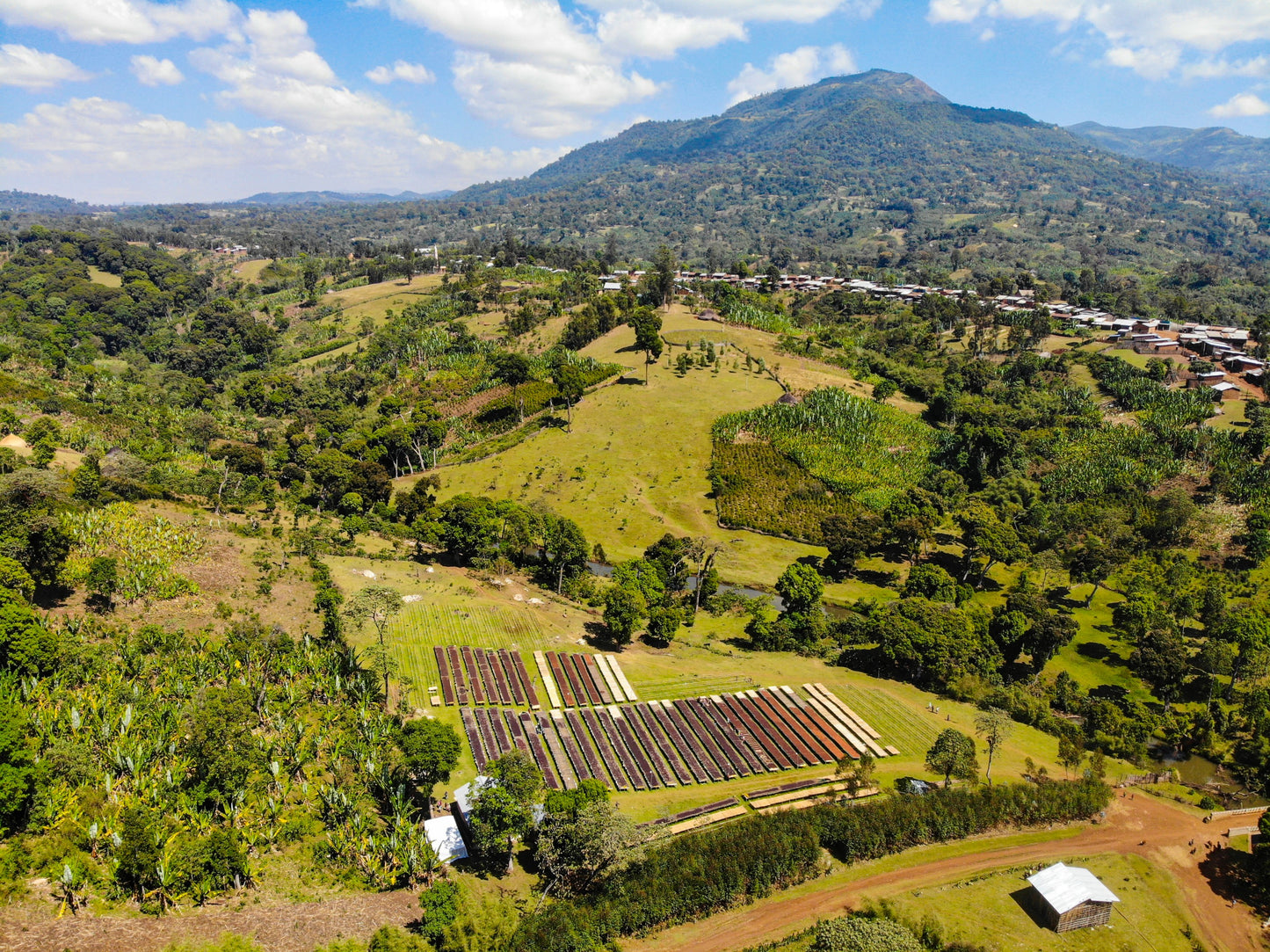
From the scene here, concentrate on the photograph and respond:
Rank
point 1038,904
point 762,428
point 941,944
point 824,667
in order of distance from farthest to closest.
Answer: point 762,428, point 824,667, point 1038,904, point 941,944

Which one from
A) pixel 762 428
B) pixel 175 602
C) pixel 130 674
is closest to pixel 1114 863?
pixel 130 674

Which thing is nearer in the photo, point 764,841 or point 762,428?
point 764,841

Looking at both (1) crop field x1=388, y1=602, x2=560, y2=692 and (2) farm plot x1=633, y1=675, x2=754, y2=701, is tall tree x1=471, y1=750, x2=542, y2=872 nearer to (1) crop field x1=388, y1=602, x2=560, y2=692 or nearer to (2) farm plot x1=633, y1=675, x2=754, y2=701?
(1) crop field x1=388, y1=602, x2=560, y2=692

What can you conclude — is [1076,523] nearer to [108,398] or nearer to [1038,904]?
[1038,904]

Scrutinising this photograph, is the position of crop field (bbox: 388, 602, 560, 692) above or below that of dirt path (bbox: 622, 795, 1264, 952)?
above

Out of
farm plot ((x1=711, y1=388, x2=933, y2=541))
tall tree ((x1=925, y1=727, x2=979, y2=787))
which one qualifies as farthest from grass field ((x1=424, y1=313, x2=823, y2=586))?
tall tree ((x1=925, y1=727, x2=979, y2=787))
